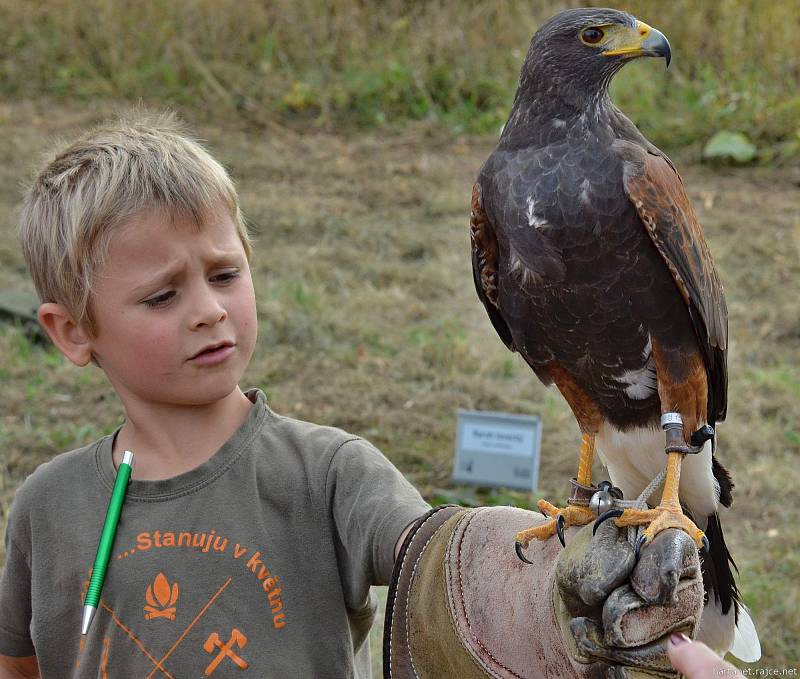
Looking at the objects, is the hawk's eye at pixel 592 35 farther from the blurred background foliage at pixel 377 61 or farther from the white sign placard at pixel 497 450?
the blurred background foliage at pixel 377 61

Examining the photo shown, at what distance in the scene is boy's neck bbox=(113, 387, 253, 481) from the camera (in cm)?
187

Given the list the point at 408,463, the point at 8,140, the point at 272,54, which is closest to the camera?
the point at 408,463

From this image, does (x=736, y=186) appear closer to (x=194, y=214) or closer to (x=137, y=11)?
(x=137, y=11)

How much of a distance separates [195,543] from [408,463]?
2.42 meters

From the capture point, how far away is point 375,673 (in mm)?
3191

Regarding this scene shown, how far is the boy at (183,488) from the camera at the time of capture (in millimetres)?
1759

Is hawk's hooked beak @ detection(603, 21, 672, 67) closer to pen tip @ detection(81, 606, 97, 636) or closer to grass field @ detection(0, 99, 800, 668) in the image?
pen tip @ detection(81, 606, 97, 636)

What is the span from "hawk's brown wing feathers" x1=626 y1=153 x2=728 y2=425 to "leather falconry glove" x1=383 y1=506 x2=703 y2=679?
561mm

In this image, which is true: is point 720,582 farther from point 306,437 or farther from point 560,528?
point 306,437

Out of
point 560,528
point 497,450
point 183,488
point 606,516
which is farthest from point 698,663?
point 497,450

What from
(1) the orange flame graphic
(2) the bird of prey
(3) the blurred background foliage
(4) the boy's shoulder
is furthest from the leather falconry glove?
(3) the blurred background foliage

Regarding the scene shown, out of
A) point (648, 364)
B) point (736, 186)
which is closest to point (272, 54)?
point (736, 186)

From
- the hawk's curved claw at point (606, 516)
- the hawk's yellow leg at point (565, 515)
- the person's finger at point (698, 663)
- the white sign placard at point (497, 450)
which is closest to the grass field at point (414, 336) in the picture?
the white sign placard at point (497, 450)

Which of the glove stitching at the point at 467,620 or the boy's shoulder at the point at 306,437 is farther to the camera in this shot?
the boy's shoulder at the point at 306,437
